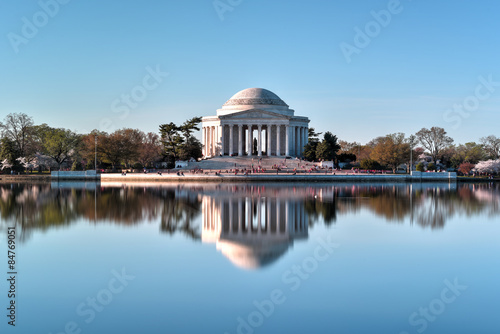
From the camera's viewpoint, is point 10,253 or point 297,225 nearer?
point 10,253

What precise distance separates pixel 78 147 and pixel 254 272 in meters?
88.2

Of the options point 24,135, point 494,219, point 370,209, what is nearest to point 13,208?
point 370,209

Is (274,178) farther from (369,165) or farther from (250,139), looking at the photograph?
(250,139)

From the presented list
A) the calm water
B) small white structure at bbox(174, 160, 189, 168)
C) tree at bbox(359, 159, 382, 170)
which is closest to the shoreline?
tree at bbox(359, 159, 382, 170)

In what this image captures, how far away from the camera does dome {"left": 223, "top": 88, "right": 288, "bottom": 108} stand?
108m

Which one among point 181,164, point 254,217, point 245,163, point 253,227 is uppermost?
point 245,163

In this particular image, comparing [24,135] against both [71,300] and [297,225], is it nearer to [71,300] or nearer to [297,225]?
[297,225]

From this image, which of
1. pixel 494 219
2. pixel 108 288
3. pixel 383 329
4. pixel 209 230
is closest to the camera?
pixel 383 329

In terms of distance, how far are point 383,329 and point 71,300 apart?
301 inches

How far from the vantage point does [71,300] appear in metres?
14.9

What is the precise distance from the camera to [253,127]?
106438 millimetres

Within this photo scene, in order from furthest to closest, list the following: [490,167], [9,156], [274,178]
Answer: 1. [490,167]
2. [9,156]
3. [274,178]

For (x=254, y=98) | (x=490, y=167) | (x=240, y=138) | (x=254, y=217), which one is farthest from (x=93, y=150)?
(x=254, y=217)

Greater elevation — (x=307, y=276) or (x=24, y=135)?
(x=24, y=135)
